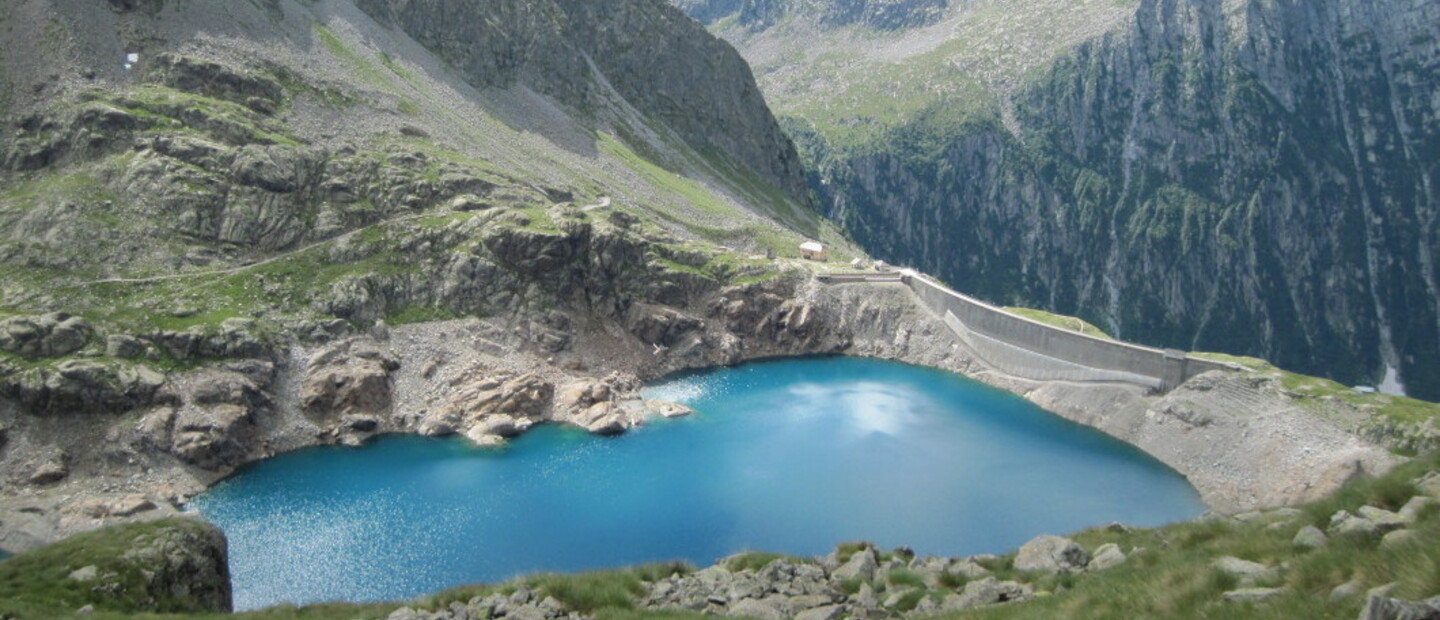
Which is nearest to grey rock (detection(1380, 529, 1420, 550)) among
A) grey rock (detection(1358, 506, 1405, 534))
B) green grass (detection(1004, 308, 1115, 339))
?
grey rock (detection(1358, 506, 1405, 534))

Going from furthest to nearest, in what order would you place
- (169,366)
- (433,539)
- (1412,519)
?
(169,366) → (433,539) → (1412,519)

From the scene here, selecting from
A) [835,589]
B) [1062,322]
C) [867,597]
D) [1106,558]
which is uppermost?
[1062,322]

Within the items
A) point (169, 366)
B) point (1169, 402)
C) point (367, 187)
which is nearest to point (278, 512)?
point (169, 366)

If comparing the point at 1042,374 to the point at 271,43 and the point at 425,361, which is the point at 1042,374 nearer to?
the point at 425,361

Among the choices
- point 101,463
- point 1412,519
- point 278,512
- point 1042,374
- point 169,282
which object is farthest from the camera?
point 1042,374

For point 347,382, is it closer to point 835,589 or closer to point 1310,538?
point 835,589

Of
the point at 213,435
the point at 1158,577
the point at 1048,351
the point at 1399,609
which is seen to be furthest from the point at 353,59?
the point at 1399,609

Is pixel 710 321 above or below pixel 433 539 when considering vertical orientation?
above
